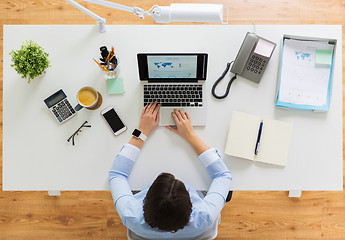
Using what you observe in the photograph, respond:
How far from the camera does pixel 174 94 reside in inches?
50.1

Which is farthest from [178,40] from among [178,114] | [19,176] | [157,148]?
[19,176]

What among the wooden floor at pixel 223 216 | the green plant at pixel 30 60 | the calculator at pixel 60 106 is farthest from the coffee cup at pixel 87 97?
the wooden floor at pixel 223 216

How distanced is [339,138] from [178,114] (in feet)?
2.30

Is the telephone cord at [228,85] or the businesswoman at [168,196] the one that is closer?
the businesswoman at [168,196]

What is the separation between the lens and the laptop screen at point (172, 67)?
1152 mm

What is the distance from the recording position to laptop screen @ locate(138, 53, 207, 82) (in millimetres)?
1152

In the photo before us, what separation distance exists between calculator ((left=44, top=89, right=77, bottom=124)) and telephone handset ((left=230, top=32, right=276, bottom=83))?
0.73 m

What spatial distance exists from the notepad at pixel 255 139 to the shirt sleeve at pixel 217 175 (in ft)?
0.24

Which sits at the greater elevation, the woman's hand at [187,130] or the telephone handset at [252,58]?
the telephone handset at [252,58]

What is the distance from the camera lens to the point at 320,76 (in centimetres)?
128

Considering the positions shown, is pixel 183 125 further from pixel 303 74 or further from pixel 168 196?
pixel 303 74

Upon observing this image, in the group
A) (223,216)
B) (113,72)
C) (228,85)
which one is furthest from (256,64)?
(223,216)

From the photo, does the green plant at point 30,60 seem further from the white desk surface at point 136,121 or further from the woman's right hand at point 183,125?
the woman's right hand at point 183,125

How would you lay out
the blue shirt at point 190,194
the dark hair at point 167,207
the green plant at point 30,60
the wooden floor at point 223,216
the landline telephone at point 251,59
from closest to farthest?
the dark hair at point 167,207
the blue shirt at point 190,194
the green plant at point 30,60
the landline telephone at point 251,59
the wooden floor at point 223,216
